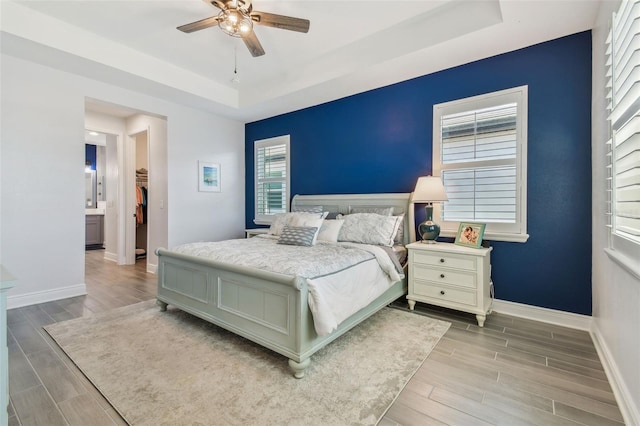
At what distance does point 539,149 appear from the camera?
2.82 meters

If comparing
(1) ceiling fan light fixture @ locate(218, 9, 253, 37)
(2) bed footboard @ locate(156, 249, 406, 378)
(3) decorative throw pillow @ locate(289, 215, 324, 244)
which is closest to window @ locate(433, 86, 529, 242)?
(2) bed footboard @ locate(156, 249, 406, 378)

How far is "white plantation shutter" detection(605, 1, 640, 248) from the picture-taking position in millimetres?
1420

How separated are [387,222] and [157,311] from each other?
2.64 m

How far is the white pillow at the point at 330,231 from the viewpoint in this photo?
3392mm

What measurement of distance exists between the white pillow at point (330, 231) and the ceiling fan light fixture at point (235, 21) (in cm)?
211

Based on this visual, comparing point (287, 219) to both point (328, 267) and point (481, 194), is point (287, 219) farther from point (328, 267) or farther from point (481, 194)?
point (481, 194)

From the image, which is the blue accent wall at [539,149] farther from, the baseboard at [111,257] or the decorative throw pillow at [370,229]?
the baseboard at [111,257]

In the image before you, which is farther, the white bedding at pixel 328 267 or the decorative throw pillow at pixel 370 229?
the decorative throw pillow at pixel 370 229

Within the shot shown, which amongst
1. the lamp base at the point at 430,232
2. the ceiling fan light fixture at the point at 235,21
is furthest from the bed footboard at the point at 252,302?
the ceiling fan light fixture at the point at 235,21

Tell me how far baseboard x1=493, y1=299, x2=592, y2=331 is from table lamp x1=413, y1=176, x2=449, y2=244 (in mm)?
936

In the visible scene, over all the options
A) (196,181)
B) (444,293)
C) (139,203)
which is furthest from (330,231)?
(139,203)

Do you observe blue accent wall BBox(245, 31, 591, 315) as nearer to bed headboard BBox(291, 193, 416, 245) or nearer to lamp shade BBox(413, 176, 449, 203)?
bed headboard BBox(291, 193, 416, 245)

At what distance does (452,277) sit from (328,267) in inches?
54.5

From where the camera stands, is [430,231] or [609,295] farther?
[430,231]
